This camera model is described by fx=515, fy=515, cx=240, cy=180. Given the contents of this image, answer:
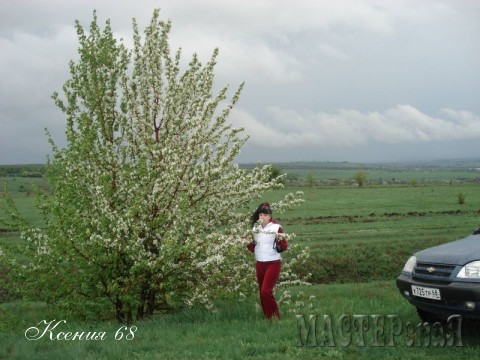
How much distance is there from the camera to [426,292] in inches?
300

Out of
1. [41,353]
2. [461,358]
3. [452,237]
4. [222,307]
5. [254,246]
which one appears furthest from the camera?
[452,237]

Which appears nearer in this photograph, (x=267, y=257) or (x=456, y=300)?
(x=456, y=300)

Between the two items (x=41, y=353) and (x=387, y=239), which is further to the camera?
(x=387, y=239)

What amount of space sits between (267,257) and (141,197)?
2614 millimetres

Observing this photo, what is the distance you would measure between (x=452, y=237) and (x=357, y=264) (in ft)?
25.6

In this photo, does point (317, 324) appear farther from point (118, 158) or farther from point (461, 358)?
point (118, 158)

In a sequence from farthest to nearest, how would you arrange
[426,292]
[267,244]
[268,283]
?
[267,244]
[268,283]
[426,292]

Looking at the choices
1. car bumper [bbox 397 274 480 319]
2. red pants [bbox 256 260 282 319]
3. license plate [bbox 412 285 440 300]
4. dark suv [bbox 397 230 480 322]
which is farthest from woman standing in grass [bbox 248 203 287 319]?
car bumper [bbox 397 274 480 319]

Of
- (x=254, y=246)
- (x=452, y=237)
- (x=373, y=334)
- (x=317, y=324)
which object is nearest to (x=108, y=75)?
(x=254, y=246)

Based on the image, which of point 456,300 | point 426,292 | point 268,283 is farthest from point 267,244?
point 456,300

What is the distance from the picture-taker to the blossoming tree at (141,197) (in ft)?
32.3

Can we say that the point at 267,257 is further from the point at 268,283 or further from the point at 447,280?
the point at 447,280

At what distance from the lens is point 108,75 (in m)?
11.2

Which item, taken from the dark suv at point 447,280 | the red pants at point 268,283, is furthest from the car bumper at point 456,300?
the red pants at point 268,283
